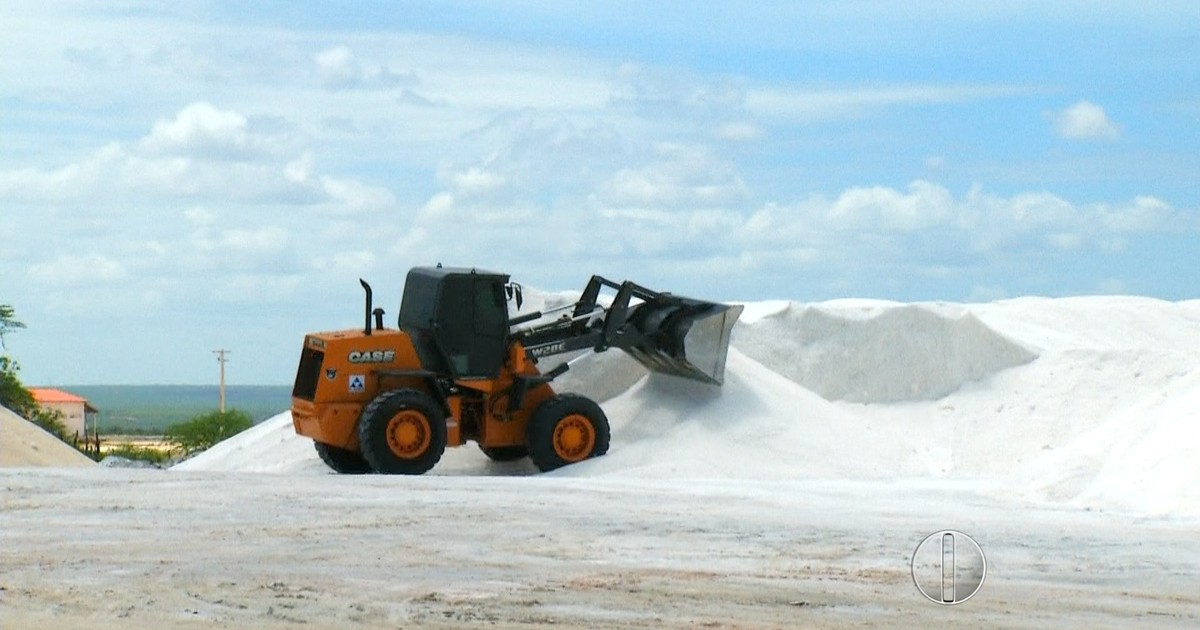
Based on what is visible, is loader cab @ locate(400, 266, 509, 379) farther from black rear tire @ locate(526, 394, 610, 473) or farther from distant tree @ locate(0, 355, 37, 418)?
distant tree @ locate(0, 355, 37, 418)

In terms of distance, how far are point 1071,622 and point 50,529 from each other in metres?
8.00

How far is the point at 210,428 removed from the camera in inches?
2130

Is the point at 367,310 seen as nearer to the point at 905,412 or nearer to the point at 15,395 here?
the point at 905,412

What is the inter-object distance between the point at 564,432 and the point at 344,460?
263cm

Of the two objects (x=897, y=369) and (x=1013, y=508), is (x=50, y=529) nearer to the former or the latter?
(x=1013, y=508)

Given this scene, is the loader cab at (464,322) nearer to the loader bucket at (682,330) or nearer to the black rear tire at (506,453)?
the black rear tire at (506,453)

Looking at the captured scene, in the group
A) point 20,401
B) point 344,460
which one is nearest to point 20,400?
point 20,401

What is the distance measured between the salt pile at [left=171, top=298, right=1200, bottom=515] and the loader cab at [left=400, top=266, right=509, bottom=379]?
1.65m

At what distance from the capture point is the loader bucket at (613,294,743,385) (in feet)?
68.2

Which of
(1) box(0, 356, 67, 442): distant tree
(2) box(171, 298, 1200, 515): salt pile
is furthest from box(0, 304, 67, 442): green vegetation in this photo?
(2) box(171, 298, 1200, 515): salt pile

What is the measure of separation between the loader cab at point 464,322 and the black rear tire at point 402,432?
62 cm

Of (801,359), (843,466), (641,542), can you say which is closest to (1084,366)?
(801,359)

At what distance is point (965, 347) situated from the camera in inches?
1021

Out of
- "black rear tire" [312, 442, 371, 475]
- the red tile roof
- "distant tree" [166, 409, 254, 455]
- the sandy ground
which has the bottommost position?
the sandy ground
